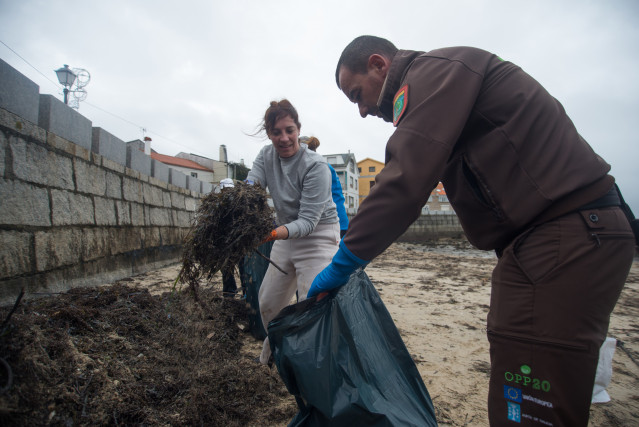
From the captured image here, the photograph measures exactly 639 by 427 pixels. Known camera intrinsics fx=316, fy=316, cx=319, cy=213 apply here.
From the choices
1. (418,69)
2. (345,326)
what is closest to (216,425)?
(345,326)

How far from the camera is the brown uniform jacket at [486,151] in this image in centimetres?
94

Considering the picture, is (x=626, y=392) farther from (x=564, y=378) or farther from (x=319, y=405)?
(x=319, y=405)

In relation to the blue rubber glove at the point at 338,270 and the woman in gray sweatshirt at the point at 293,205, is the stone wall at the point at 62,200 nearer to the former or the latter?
the woman in gray sweatshirt at the point at 293,205

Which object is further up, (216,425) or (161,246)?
(161,246)

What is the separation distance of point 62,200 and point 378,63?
3.33 metres

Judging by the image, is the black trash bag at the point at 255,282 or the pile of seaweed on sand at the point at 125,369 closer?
the pile of seaweed on sand at the point at 125,369

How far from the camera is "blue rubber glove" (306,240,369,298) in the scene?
1.19 metres

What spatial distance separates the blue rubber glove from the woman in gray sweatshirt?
2.00 ft

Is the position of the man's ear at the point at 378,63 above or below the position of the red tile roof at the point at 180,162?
below

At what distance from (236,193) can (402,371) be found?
4.36 ft

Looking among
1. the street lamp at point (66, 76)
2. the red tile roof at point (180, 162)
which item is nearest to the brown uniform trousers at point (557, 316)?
the street lamp at point (66, 76)

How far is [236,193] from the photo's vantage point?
6.35 feet

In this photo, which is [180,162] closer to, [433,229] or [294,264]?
[433,229]

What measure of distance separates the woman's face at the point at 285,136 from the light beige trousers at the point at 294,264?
57cm
